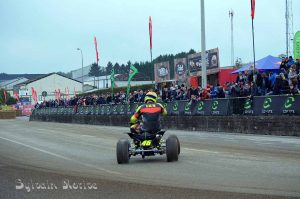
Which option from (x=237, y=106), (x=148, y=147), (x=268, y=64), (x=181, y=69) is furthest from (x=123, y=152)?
(x=181, y=69)

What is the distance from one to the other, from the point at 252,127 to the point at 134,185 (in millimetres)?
15338

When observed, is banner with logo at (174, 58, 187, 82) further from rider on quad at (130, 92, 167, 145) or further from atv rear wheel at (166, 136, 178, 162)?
atv rear wheel at (166, 136, 178, 162)

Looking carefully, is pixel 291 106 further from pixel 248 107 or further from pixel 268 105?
pixel 248 107

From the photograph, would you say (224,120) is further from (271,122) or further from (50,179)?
(50,179)

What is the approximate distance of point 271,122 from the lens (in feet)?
73.2

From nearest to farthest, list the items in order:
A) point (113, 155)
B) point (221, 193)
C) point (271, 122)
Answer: point (221, 193) < point (113, 155) < point (271, 122)

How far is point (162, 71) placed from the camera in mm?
45031

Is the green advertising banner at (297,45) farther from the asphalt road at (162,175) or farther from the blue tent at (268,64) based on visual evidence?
the asphalt road at (162,175)

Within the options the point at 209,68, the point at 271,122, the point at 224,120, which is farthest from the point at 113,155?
the point at 209,68

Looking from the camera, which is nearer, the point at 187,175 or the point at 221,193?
the point at 221,193

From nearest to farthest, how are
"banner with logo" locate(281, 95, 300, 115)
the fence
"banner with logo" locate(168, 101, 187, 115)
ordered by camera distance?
"banner with logo" locate(281, 95, 300, 115)
the fence
"banner with logo" locate(168, 101, 187, 115)

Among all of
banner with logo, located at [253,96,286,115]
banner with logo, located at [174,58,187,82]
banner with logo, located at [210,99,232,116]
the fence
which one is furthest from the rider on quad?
banner with logo, located at [174,58,187,82]

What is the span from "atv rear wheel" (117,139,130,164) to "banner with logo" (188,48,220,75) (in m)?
28.3

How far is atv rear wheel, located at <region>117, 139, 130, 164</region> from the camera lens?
1253 cm
